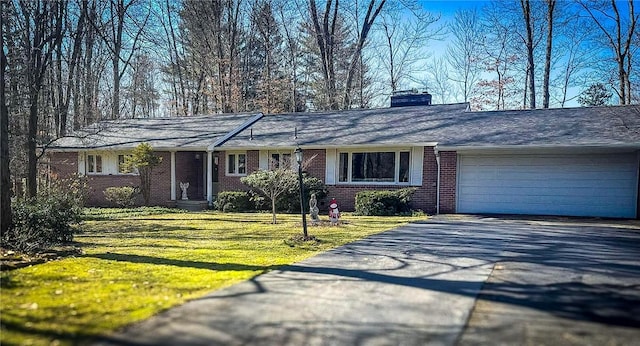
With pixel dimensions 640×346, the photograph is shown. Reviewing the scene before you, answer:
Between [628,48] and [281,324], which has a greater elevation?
[628,48]

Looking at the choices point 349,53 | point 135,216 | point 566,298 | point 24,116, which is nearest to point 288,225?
point 135,216

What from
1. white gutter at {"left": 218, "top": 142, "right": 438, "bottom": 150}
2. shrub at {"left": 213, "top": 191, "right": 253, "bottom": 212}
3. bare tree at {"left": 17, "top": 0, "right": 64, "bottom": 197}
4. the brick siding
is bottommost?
shrub at {"left": 213, "top": 191, "right": 253, "bottom": 212}

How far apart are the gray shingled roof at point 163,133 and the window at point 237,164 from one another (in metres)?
0.95

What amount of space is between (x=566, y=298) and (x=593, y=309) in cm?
38

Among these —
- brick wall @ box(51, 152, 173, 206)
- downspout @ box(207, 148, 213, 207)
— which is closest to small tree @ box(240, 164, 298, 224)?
downspout @ box(207, 148, 213, 207)

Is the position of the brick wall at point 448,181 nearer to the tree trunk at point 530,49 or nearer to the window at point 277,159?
the window at point 277,159

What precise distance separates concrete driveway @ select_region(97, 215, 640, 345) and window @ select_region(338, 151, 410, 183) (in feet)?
26.2

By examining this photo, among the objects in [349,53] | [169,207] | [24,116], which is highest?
[349,53]

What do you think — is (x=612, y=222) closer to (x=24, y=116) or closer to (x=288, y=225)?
(x=288, y=225)

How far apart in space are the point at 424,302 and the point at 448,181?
10624 millimetres

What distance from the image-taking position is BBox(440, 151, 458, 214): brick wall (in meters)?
14.6

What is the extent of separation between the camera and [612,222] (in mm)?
12102

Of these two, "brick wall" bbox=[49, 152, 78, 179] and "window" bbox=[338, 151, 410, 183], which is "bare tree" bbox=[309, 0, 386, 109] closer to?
"window" bbox=[338, 151, 410, 183]

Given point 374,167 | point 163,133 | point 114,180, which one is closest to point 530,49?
point 374,167
